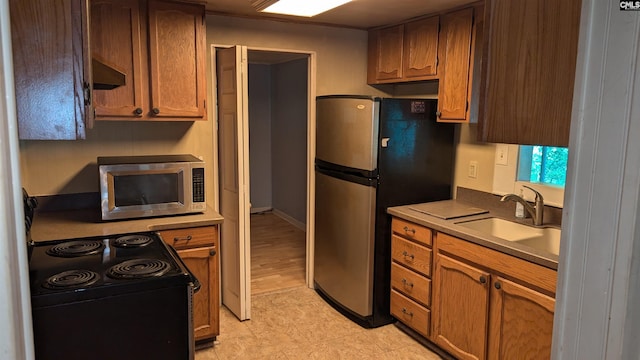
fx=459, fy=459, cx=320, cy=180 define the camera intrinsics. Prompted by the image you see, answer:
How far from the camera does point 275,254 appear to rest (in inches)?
185

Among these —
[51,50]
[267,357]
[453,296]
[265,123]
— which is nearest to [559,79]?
[51,50]

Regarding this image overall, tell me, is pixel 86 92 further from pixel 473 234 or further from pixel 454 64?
pixel 454 64

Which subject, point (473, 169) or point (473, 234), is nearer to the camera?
point (473, 234)

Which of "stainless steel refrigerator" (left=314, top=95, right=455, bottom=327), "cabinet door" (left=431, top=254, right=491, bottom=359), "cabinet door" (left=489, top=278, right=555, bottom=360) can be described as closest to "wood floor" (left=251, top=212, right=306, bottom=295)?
"stainless steel refrigerator" (left=314, top=95, right=455, bottom=327)

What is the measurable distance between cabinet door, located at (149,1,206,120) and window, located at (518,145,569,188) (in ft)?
6.78

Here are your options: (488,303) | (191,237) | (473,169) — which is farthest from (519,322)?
(191,237)

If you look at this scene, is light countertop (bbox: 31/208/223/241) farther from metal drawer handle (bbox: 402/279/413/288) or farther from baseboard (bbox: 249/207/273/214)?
baseboard (bbox: 249/207/273/214)

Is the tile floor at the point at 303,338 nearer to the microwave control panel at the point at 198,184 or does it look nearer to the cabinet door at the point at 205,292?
the cabinet door at the point at 205,292

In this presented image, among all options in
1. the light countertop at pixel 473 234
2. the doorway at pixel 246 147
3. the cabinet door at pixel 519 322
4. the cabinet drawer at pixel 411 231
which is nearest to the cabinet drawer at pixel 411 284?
the cabinet drawer at pixel 411 231

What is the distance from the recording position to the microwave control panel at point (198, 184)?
109 inches

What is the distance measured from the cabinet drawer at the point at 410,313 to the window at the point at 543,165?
1.04 metres

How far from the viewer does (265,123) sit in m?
6.46

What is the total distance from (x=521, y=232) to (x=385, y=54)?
1.67m

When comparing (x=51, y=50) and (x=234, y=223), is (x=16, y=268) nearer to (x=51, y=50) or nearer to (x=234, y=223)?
(x=51, y=50)
